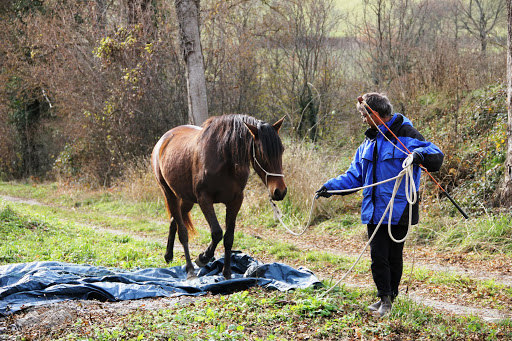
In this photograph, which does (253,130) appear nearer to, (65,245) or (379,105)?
(379,105)

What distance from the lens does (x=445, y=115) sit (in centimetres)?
1245

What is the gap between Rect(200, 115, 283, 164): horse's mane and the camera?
5.35 metres

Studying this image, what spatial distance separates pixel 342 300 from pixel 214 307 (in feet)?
4.05

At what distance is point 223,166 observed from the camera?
583 cm

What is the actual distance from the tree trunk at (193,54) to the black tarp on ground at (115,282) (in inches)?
284

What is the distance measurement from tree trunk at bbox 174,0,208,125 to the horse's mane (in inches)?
270

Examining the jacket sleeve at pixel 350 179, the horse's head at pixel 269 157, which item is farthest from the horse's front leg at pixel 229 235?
the jacket sleeve at pixel 350 179

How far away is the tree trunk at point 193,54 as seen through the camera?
12539mm

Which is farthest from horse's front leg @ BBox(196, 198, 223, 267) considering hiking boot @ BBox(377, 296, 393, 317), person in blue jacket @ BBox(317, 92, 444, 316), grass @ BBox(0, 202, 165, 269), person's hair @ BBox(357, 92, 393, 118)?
person's hair @ BBox(357, 92, 393, 118)

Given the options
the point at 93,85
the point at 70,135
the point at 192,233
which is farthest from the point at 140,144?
the point at 192,233

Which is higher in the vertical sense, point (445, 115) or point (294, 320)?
point (445, 115)

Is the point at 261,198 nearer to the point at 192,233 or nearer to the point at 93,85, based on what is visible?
the point at 192,233

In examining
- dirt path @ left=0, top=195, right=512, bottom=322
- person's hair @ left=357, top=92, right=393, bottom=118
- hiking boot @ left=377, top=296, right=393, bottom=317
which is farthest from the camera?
dirt path @ left=0, top=195, right=512, bottom=322

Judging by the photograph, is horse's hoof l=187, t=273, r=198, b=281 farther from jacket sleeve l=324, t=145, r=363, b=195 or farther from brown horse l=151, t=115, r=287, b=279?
jacket sleeve l=324, t=145, r=363, b=195
